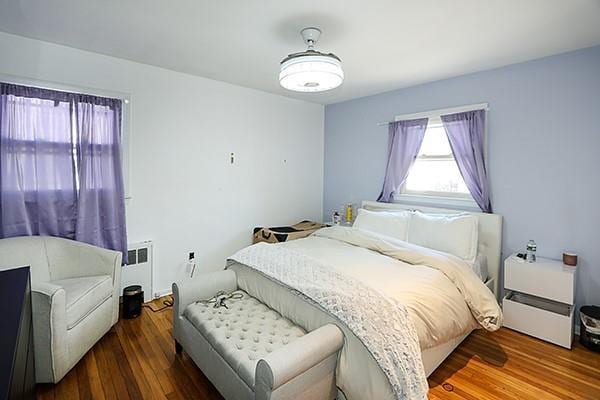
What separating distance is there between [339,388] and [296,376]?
360 millimetres

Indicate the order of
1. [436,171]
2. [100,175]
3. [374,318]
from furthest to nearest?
[436,171] < [100,175] < [374,318]

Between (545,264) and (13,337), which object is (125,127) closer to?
(13,337)

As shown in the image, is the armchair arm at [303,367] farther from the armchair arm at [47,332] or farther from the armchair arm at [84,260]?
the armchair arm at [84,260]

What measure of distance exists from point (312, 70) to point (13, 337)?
6.25 ft

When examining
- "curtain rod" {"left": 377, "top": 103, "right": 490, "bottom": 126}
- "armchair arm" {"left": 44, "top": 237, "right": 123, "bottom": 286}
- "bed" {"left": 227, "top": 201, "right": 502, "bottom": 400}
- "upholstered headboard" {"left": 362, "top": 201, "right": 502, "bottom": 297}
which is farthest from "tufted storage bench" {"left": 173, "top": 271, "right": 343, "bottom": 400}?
"curtain rod" {"left": 377, "top": 103, "right": 490, "bottom": 126}

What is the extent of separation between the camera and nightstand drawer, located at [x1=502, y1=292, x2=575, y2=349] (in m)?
2.45

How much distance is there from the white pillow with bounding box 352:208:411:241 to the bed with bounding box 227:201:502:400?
40 centimetres

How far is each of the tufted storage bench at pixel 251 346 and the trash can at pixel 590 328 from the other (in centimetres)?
218

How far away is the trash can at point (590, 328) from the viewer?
2379 millimetres

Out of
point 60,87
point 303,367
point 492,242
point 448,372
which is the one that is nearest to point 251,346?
point 303,367

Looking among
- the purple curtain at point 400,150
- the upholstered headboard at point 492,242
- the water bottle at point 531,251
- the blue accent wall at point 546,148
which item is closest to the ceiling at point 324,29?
the blue accent wall at point 546,148

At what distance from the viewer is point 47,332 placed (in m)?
1.90

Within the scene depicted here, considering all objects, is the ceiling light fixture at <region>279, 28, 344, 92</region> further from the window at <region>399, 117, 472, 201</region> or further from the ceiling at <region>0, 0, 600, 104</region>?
the window at <region>399, 117, 472, 201</region>

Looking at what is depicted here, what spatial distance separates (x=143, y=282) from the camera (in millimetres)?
3172
